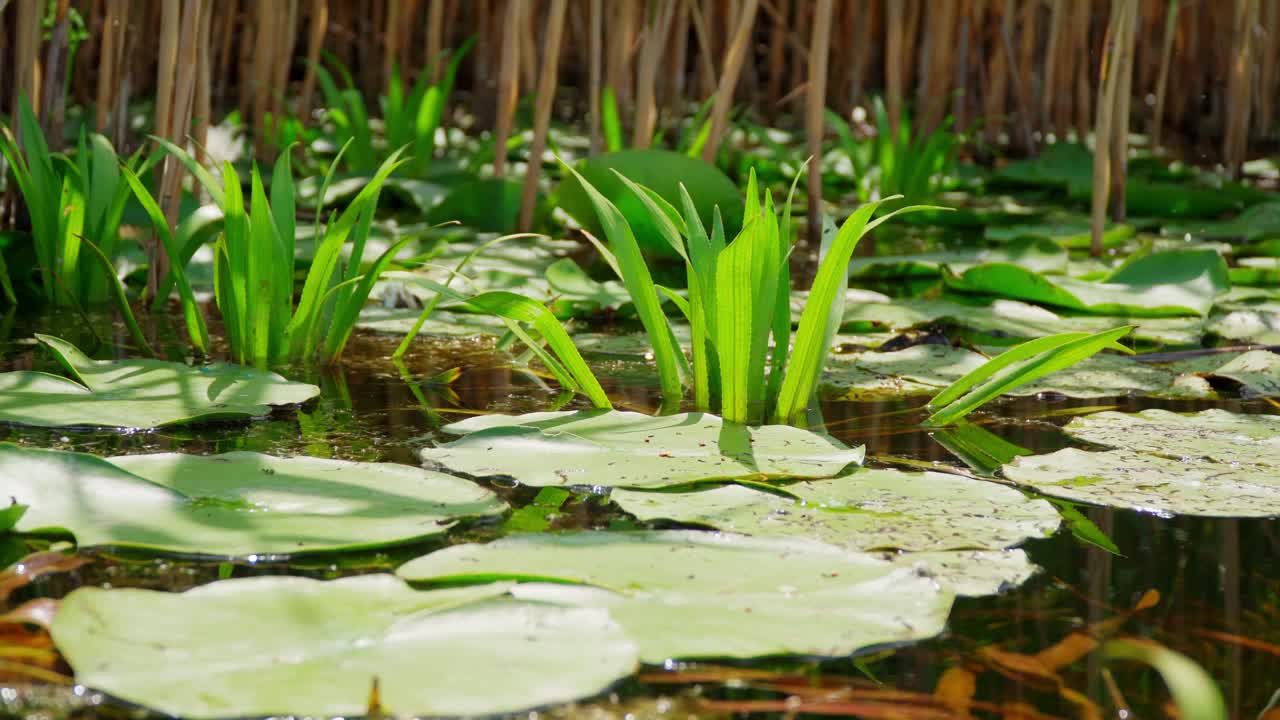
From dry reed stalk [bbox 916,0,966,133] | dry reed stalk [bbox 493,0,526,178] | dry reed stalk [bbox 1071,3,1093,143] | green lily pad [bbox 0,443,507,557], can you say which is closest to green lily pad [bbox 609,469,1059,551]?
green lily pad [bbox 0,443,507,557]

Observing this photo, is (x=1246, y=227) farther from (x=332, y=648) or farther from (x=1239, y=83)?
(x=332, y=648)

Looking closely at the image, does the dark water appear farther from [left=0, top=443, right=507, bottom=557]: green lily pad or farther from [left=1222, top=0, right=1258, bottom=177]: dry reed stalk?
[left=1222, top=0, right=1258, bottom=177]: dry reed stalk

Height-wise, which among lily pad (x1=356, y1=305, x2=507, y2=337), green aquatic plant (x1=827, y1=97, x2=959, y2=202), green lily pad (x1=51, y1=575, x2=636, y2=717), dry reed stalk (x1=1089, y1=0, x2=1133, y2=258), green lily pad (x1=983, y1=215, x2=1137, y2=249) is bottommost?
→ lily pad (x1=356, y1=305, x2=507, y2=337)

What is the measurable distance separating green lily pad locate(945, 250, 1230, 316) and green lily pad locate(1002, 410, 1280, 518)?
1.96 feet

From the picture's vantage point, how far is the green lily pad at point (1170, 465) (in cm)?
112

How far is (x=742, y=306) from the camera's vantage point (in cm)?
135

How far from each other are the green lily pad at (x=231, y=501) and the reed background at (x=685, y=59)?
2.41 feet

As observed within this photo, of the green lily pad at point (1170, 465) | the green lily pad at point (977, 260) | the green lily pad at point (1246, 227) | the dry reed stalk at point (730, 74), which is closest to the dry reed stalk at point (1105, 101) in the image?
the green lily pad at point (977, 260)

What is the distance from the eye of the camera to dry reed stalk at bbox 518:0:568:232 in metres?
2.54

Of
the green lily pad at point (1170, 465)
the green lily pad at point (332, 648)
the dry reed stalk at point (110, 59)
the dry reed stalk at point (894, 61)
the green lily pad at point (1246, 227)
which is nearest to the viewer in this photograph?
the green lily pad at point (332, 648)

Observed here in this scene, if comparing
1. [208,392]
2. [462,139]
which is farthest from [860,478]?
[462,139]

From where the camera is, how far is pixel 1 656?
757 millimetres

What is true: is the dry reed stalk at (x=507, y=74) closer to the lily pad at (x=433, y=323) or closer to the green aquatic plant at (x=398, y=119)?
the green aquatic plant at (x=398, y=119)

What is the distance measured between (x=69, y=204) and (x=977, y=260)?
148cm
